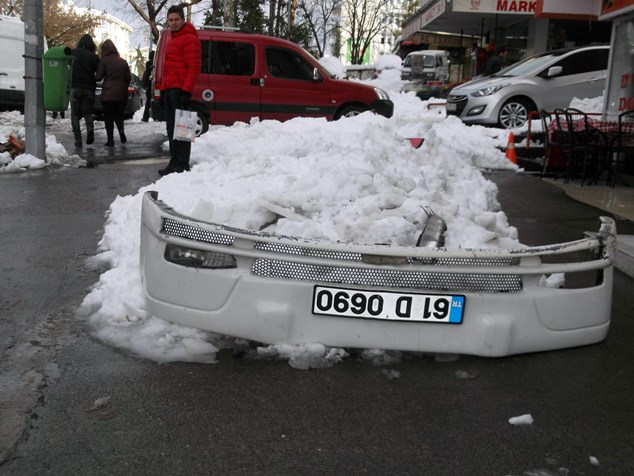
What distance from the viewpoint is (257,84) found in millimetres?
12688

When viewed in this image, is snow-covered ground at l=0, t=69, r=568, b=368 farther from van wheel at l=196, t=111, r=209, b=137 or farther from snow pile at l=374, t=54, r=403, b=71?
snow pile at l=374, t=54, r=403, b=71

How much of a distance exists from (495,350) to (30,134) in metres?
8.98

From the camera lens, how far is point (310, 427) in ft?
9.25

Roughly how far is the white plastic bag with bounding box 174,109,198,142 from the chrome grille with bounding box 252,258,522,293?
5.32 metres

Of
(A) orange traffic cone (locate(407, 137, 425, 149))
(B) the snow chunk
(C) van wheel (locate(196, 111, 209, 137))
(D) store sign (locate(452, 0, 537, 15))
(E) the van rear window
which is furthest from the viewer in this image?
(D) store sign (locate(452, 0, 537, 15))

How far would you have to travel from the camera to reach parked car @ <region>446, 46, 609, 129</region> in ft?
45.1

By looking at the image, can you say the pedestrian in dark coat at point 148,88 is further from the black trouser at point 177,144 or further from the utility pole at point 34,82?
the black trouser at point 177,144

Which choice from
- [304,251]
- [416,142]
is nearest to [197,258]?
[304,251]

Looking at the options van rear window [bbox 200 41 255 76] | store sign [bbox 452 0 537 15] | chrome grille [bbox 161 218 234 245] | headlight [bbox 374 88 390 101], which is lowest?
chrome grille [bbox 161 218 234 245]

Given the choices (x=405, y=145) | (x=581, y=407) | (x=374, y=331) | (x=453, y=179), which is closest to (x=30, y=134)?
(x=405, y=145)

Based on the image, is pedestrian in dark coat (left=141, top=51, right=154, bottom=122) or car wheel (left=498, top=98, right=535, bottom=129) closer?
car wheel (left=498, top=98, right=535, bottom=129)

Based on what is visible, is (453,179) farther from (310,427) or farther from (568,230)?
(310,427)

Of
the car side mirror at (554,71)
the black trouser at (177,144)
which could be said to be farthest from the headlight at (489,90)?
the black trouser at (177,144)

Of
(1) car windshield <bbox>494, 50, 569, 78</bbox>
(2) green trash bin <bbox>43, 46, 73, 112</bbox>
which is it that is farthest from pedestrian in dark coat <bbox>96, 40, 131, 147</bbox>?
(1) car windshield <bbox>494, 50, 569, 78</bbox>
